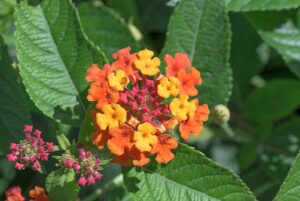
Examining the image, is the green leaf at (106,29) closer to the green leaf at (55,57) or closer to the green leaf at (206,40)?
the green leaf at (206,40)

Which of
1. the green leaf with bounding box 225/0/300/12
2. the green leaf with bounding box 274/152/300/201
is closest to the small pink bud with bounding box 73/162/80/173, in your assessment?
the green leaf with bounding box 274/152/300/201

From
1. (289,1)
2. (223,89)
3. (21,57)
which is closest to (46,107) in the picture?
(21,57)

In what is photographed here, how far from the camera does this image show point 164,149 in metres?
1.68

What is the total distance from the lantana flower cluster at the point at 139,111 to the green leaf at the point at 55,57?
21cm

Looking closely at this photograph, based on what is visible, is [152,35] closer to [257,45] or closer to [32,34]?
[257,45]

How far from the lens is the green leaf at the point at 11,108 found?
2131mm

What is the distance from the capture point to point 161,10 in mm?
3223

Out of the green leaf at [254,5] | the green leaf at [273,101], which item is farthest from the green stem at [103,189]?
the green leaf at [273,101]

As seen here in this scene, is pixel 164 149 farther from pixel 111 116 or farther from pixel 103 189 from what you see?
pixel 103 189

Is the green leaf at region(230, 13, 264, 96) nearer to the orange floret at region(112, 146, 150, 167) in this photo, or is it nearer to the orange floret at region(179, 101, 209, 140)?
the orange floret at region(179, 101, 209, 140)

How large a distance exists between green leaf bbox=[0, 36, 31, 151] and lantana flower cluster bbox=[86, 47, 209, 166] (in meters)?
0.51

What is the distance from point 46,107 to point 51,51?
203 mm

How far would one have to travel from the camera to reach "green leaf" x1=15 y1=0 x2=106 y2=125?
6.32 ft

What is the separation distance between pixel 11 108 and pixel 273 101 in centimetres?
134
